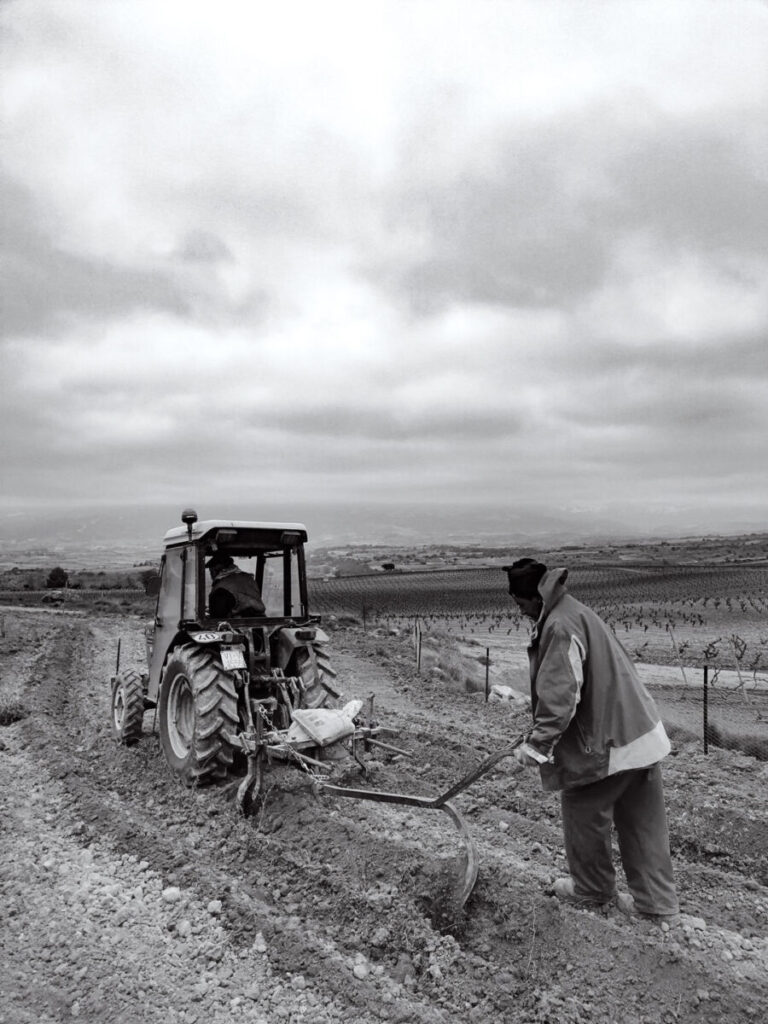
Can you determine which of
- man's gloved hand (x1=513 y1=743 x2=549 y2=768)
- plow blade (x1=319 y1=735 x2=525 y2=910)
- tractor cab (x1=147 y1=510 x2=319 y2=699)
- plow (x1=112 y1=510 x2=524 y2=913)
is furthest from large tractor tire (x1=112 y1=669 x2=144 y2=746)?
man's gloved hand (x1=513 y1=743 x2=549 y2=768)

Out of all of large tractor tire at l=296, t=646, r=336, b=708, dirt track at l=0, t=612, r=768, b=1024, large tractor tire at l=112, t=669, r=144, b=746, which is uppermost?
large tractor tire at l=296, t=646, r=336, b=708

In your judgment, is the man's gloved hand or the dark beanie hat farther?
the dark beanie hat

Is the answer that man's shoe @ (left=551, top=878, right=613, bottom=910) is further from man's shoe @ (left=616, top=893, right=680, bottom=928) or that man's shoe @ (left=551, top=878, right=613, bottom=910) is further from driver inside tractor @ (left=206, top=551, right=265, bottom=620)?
driver inside tractor @ (left=206, top=551, right=265, bottom=620)

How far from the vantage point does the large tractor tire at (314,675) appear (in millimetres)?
6887

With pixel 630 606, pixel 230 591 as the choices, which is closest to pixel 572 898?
pixel 230 591

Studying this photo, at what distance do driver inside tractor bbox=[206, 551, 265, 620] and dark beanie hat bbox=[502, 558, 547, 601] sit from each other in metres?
3.61

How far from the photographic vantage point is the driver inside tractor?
297 inches

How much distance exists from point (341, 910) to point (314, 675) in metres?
2.71

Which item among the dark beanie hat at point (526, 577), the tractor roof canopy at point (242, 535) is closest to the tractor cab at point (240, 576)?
the tractor roof canopy at point (242, 535)

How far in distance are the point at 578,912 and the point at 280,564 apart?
476 centimetres

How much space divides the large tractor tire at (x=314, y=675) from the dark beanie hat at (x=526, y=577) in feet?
9.41

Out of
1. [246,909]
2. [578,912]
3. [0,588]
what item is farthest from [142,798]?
[0,588]

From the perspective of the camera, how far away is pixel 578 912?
4.35 meters

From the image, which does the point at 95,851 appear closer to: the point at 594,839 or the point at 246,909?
the point at 246,909
